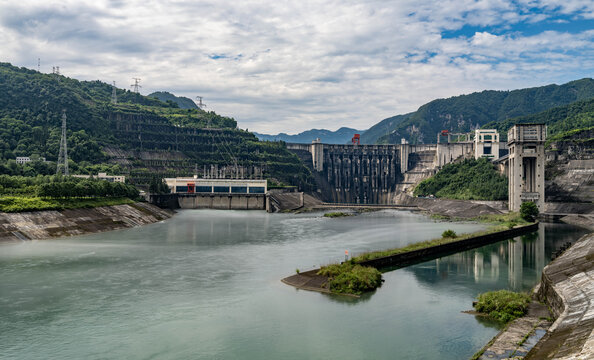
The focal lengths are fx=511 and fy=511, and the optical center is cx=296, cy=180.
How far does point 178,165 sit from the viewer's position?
179125mm

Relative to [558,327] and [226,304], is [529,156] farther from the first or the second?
[226,304]

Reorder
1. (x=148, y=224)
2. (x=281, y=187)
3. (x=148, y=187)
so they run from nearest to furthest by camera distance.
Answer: (x=148, y=224)
(x=148, y=187)
(x=281, y=187)

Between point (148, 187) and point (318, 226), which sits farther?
point (148, 187)

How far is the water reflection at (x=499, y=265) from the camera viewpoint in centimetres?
4906

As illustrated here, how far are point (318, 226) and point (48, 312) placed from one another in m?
71.7

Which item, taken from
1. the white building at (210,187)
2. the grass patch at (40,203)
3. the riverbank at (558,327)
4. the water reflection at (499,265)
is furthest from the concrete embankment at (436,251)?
the white building at (210,187)

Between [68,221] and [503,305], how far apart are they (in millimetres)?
69694

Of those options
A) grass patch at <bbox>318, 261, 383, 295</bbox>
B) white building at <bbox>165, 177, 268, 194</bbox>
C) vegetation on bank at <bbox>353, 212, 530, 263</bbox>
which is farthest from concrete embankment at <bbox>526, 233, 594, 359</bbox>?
white building at <bbox>165, 177, 268, 194</bbox>

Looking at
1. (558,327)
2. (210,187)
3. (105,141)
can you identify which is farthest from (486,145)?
(558,327)

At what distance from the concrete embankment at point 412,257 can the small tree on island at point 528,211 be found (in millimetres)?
13137

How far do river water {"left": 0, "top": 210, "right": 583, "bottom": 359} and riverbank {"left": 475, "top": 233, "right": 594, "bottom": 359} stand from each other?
1.85m

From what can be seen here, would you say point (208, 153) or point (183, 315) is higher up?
point (208, 153)

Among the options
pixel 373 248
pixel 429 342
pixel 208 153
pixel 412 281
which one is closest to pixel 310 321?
pixel 429 342

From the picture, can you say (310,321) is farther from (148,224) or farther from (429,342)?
(148,224)
